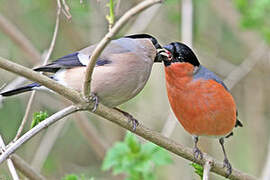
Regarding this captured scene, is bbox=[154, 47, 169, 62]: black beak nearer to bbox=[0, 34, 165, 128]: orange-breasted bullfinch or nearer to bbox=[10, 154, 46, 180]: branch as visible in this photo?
bbox=[0, 34, 165, 128]: orange-breasted bullfinch

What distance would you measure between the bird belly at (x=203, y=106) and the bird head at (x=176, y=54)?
0.18m

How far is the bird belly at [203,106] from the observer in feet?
10.4

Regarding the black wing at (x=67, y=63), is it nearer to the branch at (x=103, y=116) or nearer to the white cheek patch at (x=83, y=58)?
the white cheek patch at (x=83, y=58)

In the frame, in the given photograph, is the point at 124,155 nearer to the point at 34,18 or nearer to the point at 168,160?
the point at 168,160

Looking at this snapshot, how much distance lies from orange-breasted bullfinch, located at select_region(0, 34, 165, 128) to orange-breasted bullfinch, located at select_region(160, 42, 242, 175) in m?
0.14

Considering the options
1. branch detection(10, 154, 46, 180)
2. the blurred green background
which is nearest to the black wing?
branch detection(10, 154, 46, 180)

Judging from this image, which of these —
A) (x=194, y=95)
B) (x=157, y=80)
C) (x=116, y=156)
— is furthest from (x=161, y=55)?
(x=157, y=80)

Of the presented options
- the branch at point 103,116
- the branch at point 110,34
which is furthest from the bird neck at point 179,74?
the branch at point 110,34

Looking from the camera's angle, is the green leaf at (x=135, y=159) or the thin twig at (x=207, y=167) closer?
the thin twig at (x=207, y=167)

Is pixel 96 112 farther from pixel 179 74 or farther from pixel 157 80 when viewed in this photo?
pixel 157 80

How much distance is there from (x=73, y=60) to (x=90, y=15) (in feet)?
6.53

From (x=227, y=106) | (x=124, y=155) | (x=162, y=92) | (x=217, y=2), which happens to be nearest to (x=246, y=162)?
(x=162, y=92)

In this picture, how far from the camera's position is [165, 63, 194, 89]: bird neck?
314 centimetres

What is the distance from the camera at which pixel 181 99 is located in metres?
3.17
